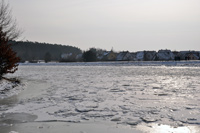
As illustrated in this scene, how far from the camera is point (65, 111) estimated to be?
22.8ft

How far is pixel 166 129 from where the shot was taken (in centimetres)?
504

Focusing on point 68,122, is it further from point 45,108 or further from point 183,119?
point 183,119

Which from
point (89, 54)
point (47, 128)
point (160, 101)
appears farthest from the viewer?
point (89, 54)

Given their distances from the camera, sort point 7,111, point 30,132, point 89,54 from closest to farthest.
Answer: point 30,132 → point 7,111 → point 89,54

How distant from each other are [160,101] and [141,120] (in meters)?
2.70

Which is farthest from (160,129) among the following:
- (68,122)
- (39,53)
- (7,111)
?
(39,53)

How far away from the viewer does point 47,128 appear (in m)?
5.20

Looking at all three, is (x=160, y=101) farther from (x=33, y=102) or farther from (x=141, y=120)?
(x=33, y=102)

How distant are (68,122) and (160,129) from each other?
256cm

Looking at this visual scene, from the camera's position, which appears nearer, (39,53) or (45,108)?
(45,108)

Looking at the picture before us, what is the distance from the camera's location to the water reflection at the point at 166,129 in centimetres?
489

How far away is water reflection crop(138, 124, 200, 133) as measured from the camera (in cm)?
489

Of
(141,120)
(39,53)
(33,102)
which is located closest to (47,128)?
(141,120)

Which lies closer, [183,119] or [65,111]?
[183,119]
